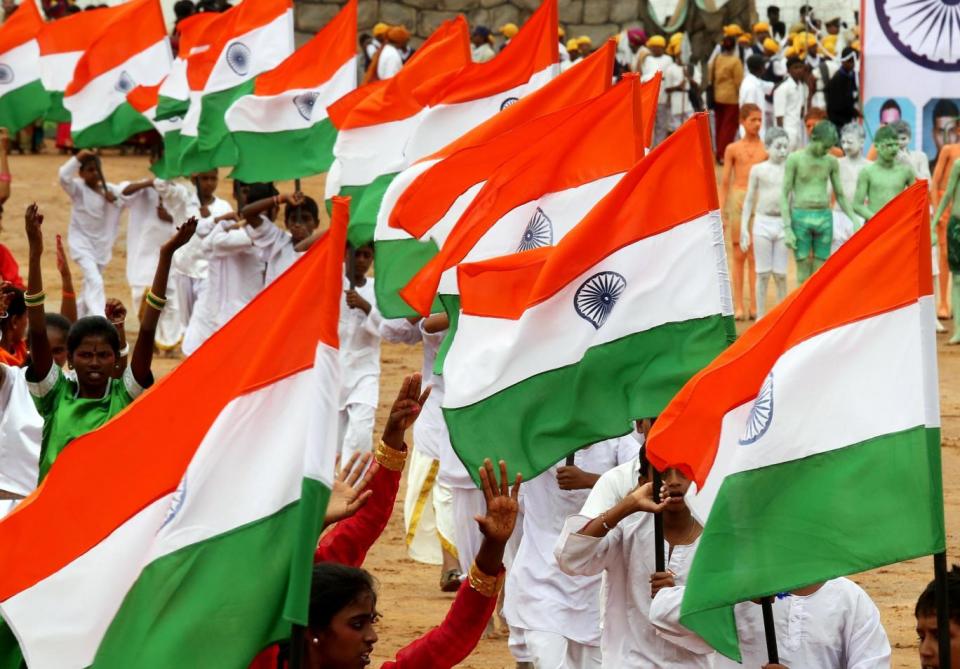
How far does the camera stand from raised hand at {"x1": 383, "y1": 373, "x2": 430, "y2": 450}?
5.88 m

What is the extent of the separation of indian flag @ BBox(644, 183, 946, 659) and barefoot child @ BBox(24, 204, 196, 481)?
301cm

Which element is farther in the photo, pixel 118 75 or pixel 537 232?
pixel 118 75

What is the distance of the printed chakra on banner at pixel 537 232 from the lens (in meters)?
8.30

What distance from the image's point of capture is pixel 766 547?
5363 millimetres

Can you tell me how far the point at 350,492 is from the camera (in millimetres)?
5523

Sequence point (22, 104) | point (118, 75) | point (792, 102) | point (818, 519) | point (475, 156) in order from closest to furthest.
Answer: point (818, 519) → point (475, 156) → point (118, 75) → point (22, 104) → point (792, 102)

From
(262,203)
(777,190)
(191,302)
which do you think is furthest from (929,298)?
(777,190)

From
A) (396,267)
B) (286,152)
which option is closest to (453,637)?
(396,267)

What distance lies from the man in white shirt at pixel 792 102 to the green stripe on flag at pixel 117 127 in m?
12.5

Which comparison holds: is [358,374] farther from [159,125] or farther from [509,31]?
[509,31]

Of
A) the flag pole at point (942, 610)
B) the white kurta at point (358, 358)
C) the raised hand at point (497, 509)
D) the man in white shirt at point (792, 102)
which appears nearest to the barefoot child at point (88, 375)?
the raised hand at point (497, 509)

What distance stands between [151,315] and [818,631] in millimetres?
3191

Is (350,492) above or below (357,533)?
above

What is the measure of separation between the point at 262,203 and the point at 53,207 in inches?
529
